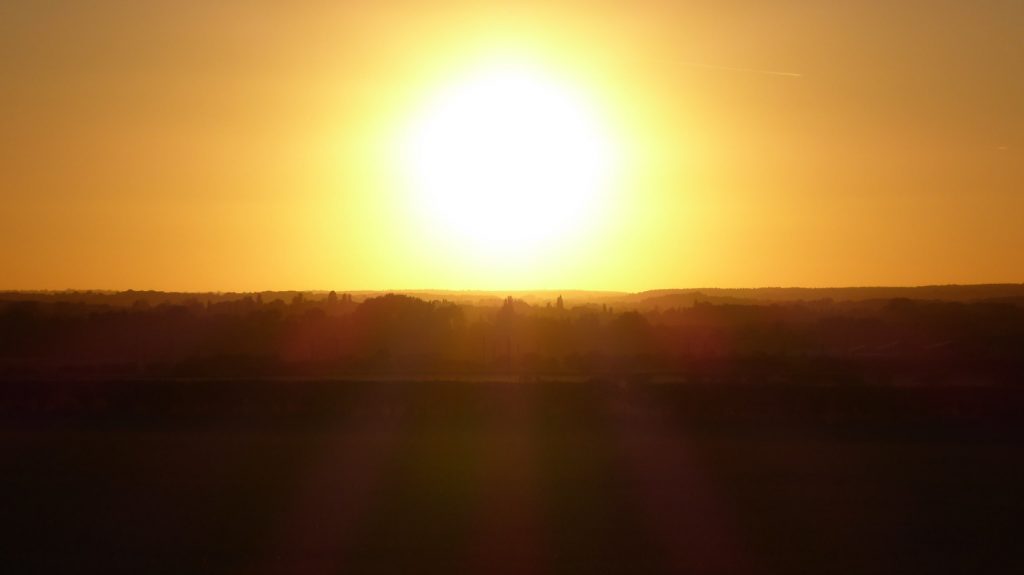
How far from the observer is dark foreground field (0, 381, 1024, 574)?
49.4 ft

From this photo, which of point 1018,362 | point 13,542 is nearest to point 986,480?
point 13,542

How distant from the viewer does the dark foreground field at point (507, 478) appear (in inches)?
593

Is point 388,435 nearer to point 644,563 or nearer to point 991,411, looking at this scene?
point 644,563

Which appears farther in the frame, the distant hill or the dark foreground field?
the distant hill

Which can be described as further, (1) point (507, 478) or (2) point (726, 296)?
(2) point (726, 296)

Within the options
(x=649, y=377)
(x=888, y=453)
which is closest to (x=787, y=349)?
(x=649, y=377)

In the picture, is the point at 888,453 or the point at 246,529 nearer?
the point at 246,529

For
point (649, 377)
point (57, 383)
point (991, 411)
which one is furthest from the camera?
point (649, 377)

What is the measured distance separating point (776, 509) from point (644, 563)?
362cm

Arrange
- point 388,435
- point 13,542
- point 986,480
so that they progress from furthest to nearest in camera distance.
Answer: point 388,435
point 986,480
point 13,542

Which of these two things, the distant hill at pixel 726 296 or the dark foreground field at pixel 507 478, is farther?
the distant hill at pixel 726 296

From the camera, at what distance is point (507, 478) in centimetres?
2008

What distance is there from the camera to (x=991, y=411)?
92.3 ft

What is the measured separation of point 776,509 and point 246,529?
24.0 ft
